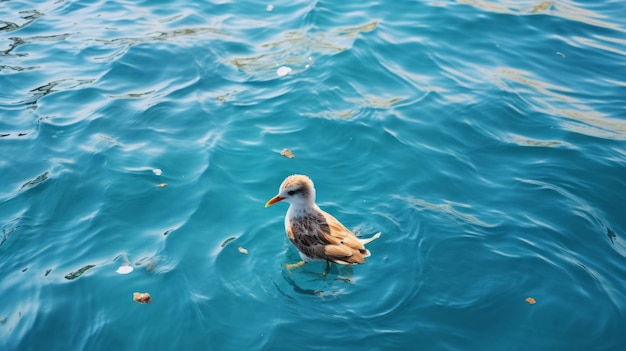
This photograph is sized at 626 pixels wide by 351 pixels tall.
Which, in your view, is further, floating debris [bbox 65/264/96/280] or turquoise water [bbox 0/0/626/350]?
floating debris [bbox 65/264/96/280]

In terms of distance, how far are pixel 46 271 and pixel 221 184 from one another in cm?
280

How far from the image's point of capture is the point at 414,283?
24.2 feet

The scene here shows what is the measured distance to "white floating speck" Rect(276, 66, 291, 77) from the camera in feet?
38.2

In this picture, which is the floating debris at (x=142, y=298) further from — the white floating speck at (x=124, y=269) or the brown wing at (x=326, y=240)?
the brown wing at (x=326, y=240)

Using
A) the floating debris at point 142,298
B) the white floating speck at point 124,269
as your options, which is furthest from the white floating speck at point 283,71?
the floating debris at point 142,298

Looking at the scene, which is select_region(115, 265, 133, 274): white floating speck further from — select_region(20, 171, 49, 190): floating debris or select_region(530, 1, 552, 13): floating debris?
select_region(530, 1, 552, 13): floating debris

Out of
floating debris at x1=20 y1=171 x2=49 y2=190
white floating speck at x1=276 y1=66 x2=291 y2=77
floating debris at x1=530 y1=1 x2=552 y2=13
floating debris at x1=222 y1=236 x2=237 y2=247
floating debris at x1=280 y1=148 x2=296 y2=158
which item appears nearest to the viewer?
floating debris at x1=222 y1=236 x2=237 y2=247

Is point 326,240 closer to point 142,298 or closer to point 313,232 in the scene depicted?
point 313,232

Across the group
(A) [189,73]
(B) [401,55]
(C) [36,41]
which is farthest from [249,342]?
Result: (C) [36,41]

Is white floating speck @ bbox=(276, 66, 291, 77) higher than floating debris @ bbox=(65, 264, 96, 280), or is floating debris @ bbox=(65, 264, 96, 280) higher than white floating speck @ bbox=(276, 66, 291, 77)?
white floating speck @ bbox=(276, 66, 291, 77)

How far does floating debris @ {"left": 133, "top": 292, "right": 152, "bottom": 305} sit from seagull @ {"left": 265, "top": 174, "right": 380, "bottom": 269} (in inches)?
73.0

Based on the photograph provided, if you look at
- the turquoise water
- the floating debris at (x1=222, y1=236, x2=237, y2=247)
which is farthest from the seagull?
the floating debris at (x1=222, y1=236, x2=237, y2=247)

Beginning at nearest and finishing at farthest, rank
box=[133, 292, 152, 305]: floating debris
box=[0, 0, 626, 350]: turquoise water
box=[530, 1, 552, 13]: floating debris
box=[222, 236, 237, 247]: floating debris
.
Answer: box=[0, 0, 626, 350]: turquoise water
box=[133, 292, 152, 305]: floating debris
box=[222, 236, 237, 247]: floating debris
box=[530, 1, 552, 13]: floating debris

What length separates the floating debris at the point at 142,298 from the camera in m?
7.20
